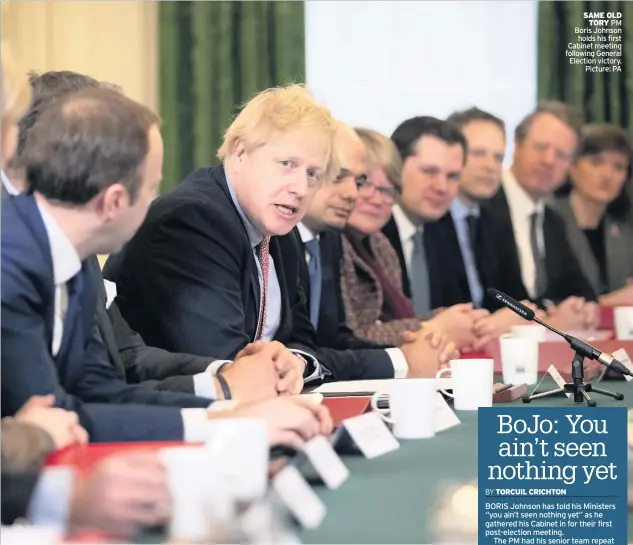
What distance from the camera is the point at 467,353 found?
286 centimetres

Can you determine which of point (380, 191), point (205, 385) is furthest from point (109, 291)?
point (380, 191)

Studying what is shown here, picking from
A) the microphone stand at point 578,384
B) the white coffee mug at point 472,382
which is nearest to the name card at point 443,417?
the white coffee mug at point 472,382

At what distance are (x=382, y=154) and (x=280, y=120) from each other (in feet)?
3.01

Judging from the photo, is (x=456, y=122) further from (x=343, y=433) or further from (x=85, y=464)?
(x=85, y=464)

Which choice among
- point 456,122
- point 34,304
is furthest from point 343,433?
point 456,122

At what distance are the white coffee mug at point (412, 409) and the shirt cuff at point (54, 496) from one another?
0.60 meters

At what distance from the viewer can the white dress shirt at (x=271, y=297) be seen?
239cm

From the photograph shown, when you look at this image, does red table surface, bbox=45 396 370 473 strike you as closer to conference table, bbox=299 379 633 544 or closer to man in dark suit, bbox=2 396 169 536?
man in dark suit, bbox=2 396 169 536

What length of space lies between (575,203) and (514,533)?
2.02 meters

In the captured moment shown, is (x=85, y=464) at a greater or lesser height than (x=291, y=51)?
lesser

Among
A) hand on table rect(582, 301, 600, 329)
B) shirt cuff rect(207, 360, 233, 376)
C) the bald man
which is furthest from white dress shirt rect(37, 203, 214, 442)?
hand on table rect(582, 301, 600, 329)

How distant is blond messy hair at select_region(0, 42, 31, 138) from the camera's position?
173cm

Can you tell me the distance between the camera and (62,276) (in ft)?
5.16

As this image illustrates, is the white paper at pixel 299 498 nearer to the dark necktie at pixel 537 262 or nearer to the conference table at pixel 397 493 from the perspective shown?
the conference table at pixel 397 493
